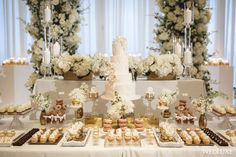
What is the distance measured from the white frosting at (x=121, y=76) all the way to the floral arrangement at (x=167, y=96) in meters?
0.28

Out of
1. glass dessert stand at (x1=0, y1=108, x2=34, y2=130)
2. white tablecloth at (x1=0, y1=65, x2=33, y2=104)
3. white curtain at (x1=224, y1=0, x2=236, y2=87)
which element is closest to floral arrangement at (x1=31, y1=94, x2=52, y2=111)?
glass dessert stand at (x1=0, y1=108, x2=34, y2=130)

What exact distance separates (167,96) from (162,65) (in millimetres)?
387

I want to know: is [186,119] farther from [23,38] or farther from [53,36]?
[23,38]

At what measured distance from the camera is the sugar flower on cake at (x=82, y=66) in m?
3.49

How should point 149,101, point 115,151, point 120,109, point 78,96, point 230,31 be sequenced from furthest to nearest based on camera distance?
point 230,31, point 149,101, point 78,96, point 120,109, point 115,151

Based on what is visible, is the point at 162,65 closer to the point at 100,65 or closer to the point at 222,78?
the point at 100,65

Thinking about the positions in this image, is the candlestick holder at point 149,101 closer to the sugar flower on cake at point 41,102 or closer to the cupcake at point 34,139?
the sugar flower on cake at point 41,102

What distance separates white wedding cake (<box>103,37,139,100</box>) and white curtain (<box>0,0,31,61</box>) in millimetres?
4108

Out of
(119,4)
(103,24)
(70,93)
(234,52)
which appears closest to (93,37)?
(103,24)

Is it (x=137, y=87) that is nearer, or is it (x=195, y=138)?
(x=195, y=138)

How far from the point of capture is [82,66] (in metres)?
3.49

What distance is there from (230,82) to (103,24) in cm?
294

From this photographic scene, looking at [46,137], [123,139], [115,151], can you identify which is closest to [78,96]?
[46,137]

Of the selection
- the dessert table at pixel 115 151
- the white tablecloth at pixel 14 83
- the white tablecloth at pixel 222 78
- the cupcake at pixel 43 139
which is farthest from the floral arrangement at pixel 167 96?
the white tablecloth at pixel 14 83
